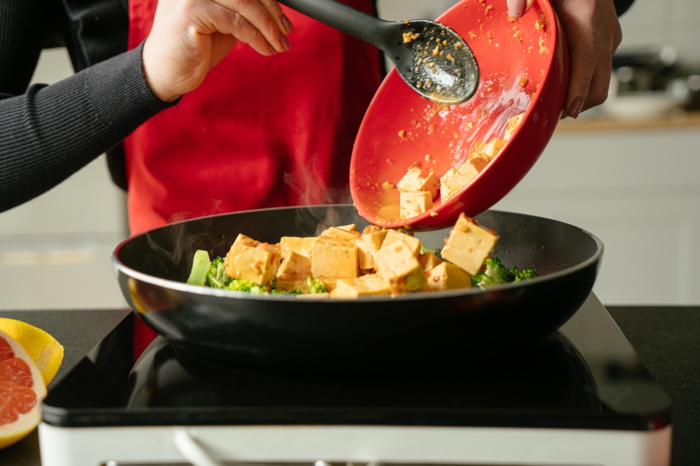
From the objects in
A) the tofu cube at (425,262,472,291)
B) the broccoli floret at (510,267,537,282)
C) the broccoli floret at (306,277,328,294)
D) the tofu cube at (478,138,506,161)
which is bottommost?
the broccoli floret at (510,267,537,282)

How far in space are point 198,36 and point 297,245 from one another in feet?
1.31

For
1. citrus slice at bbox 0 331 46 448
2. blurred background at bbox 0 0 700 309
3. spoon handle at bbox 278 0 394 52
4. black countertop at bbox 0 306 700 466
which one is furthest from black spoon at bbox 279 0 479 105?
blurred background at bbox 0 0 700 309

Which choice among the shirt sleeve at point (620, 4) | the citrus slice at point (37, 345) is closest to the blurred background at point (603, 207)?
the shirt sleeve at point (620, 4)

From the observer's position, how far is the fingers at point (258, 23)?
1021mm

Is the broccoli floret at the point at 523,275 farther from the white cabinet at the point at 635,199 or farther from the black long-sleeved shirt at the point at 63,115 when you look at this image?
the white cabinet at the point at 635,199

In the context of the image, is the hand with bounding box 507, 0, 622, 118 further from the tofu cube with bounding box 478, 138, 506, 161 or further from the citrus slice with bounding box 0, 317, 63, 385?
the citrus slice with bounding box 0, 317, 63, 385

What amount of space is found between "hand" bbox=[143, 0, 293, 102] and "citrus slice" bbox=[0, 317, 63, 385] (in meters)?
0.52

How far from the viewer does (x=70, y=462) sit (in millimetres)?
649

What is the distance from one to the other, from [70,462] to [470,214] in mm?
615

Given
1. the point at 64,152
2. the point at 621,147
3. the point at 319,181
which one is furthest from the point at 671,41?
the point at 64,152

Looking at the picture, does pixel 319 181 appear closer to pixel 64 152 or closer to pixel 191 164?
pixel 191 164

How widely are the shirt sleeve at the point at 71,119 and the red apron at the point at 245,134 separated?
28cm

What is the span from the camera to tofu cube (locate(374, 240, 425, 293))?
77cm

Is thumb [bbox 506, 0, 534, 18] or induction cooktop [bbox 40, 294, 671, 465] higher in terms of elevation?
thumb [bbox 506, 0, 534, 18]
